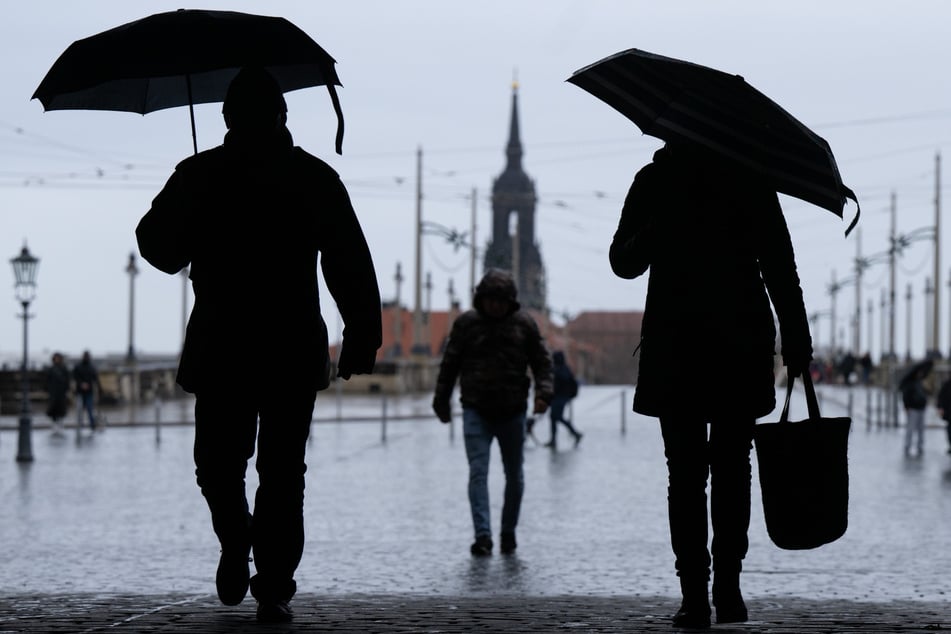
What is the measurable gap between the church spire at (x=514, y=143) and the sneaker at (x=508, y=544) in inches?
4452

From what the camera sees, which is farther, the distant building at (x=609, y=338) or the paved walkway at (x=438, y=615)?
the distant building at (x=609, y=338)

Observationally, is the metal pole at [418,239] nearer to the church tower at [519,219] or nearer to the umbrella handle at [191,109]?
the church tower at [519,219]

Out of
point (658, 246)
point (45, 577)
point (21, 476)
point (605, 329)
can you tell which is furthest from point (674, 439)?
point (605, 329)

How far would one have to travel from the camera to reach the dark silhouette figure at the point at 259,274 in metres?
5.27

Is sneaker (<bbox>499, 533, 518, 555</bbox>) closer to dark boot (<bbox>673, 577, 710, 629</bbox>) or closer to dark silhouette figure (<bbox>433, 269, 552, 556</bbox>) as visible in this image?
dark silhouette figure (<bbox>433, 269, 552, 556</bbox>)

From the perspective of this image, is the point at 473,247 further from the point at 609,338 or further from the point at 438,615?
the point at 609,338

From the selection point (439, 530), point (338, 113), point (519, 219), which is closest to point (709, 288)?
point (338, 113)

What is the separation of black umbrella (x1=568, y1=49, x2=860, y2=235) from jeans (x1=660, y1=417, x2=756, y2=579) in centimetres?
83

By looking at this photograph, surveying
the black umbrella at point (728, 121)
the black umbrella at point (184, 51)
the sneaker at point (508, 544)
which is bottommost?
the sneaker at point (508, 544)

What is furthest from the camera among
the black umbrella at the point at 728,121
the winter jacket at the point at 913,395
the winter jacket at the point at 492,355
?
the winter jacket at the point at 913,395

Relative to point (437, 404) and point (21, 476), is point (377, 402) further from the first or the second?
point (437, 404)

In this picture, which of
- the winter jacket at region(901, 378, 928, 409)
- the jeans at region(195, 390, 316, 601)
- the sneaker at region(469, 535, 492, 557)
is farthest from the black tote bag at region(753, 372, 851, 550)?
the winter jacket at region(901, 378, 928, 409)

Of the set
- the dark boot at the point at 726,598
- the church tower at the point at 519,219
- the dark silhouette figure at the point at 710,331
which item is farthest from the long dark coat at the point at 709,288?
the church tower at the point at 519,219

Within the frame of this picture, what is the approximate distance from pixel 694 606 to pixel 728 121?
5.19ft
